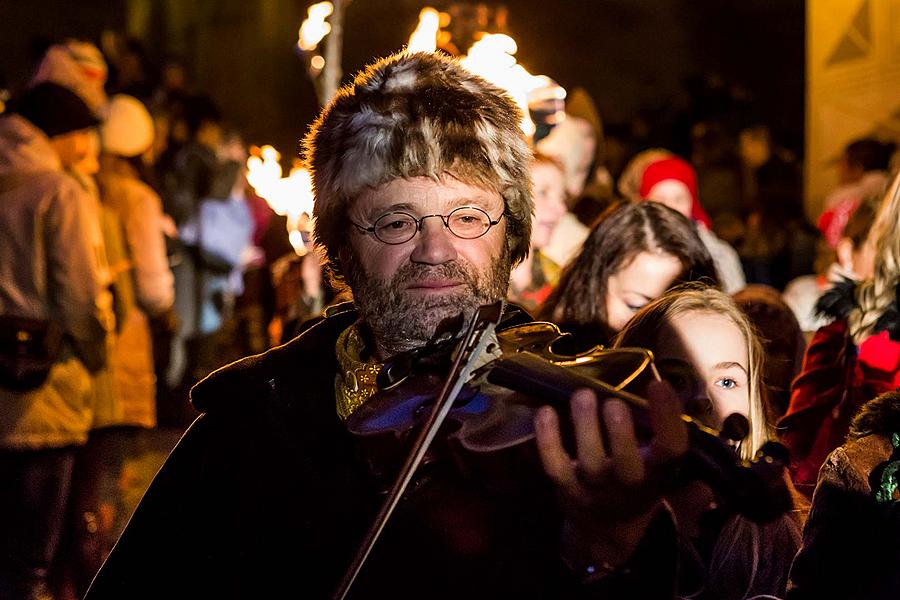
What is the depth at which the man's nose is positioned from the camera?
2.64 m

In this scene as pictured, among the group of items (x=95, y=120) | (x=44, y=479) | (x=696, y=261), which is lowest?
(x=44, y=479)

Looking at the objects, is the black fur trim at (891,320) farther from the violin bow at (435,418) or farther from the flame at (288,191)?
the flame at (288,191)

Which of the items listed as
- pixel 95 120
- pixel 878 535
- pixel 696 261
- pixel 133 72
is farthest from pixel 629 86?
pixel 878 535

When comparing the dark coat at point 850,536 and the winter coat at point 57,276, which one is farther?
the winter coat at point 57,276

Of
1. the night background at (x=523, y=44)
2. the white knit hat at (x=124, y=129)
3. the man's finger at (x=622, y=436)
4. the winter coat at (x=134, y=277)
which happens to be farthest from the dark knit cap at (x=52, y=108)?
the night background at (x=523, y=44)

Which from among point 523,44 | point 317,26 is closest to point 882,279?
point 317,26

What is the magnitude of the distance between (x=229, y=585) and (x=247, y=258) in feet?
26.4

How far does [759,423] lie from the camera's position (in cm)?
348

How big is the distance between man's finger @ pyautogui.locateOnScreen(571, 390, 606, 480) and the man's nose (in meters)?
0.70

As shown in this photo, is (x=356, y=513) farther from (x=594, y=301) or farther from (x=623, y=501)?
(x=594, y=301)

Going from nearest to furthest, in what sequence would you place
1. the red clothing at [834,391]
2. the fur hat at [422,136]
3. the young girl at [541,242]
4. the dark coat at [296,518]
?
the dark coat at [296,518]
the fur hat at [422,136]
the red clothing at [834,391]
the young girl at [541,242]

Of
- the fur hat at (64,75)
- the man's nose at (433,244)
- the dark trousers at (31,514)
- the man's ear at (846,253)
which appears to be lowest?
the dark trousers at (31,514)

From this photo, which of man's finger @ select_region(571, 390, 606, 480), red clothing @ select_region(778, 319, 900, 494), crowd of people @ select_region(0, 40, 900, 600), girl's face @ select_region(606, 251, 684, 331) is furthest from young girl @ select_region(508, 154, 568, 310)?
man's finger @ select_region(571, 390, 606, 480)

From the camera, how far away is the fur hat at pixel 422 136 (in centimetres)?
273
